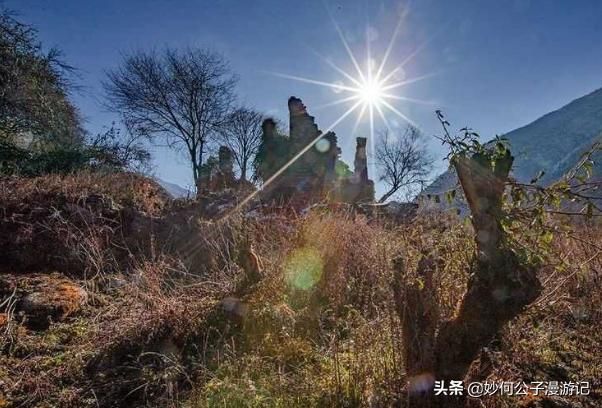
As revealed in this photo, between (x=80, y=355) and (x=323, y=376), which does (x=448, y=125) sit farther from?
(x=80, y=355)

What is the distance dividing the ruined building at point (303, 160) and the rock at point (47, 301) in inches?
547

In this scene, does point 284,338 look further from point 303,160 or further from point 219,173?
point 303,160

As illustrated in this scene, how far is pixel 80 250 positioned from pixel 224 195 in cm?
407

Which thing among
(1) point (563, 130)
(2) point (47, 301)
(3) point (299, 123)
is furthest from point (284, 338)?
(1) point (563, 130)

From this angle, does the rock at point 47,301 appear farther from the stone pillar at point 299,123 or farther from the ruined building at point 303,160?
the stone pillar at point 299,123

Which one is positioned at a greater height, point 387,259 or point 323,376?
point 387,259

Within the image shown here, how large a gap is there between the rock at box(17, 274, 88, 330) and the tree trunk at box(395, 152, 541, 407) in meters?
3.64

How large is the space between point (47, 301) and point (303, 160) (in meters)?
17.4

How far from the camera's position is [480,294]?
1896 millimetres

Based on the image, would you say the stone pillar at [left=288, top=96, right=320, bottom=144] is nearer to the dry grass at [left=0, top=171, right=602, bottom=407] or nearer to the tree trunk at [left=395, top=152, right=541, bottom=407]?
the dry grass at [left=0, top=171, right=602, bottom=407]

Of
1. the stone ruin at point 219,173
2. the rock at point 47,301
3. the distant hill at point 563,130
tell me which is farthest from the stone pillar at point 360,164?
the distant hill at point 563,130

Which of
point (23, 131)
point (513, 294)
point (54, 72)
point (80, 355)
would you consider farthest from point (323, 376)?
point (54, 72)

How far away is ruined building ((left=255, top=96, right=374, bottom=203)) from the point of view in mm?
19781

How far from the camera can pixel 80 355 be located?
116 inches
